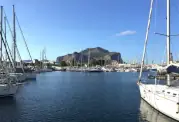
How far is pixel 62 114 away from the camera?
31.0 m

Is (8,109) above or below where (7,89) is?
below

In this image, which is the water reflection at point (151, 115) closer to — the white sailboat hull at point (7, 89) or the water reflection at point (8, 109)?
the water reflection at point (8, 109)

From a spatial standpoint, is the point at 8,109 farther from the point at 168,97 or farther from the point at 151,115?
the point at 168,97

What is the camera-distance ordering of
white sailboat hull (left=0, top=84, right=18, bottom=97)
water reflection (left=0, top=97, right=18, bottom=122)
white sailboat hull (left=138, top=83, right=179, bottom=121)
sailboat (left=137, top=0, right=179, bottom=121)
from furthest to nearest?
white sailboat hull (left=0, top=84, right=18, bottom=97), water reflection (left=0, top=97, right=18, bottom=122), sailboat (left=137, top=0, right=179, bottom=121), white sailboat hull (left=138, top=83, right=179, bottom=121)

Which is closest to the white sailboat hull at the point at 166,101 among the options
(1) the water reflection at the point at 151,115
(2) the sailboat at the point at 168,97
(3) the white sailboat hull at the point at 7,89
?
(2) the sailboat at the point at 168,97

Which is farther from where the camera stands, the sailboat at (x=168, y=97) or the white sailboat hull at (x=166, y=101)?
the sailboat at (x=168, y=97)

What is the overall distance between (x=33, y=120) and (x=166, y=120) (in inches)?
561

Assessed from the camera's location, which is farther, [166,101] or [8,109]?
[8,109]

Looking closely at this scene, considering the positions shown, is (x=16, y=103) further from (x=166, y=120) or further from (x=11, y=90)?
(x=166, y=120)

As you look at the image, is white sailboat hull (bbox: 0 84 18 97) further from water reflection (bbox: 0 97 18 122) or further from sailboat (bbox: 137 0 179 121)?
sailboat (bbox: 137 0 179 121)

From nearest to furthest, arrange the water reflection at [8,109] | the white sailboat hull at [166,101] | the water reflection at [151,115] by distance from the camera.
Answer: the white sailboat hull at [166,101], the water reflection at [151,115], the water reflection at [8,109]

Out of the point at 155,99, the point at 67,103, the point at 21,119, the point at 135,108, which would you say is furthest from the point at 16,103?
the point at 155,99

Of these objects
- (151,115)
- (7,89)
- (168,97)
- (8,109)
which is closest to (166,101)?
(168,97)

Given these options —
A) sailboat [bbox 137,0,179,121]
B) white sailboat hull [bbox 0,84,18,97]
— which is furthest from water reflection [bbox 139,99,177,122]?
white sailboat hull [bbox 0,84,18,97]
